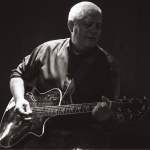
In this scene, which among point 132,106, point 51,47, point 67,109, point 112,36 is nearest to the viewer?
point 132,106

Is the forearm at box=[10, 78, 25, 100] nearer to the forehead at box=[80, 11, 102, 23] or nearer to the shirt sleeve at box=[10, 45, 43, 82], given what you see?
the shirt sleeve at box=[10, 45, 43, 82]

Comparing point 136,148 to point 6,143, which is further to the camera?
point 136,148

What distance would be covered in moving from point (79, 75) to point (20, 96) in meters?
0.44

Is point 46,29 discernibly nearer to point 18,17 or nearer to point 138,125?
point 18,17

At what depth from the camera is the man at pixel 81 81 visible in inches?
91.0

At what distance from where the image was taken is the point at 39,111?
2.38 m

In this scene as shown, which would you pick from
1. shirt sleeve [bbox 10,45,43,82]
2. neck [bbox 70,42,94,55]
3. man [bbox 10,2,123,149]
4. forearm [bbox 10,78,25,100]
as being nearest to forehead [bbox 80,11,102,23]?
man [bbox 10,2,123,149]

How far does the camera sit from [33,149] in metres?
2.34

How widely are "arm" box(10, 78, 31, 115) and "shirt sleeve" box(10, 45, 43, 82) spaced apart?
47 millimetres

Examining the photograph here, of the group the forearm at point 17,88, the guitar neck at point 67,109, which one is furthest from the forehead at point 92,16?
the forearm at point 17,88

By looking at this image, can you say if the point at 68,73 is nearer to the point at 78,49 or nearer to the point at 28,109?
the point at 78,49

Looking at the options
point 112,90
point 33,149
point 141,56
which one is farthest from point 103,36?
point 33,149

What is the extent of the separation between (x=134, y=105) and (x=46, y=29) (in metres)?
1.26

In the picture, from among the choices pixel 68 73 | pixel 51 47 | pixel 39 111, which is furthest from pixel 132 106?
pixel 51 47
